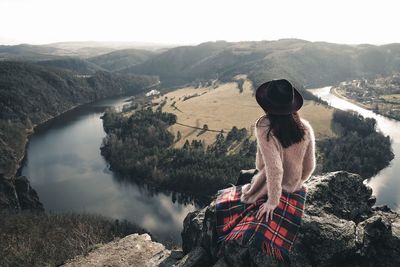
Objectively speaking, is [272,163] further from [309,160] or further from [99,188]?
[99,188]

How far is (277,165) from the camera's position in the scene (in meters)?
10.6

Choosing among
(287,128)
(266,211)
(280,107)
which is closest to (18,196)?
(266,211)

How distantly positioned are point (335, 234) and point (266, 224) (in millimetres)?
2828

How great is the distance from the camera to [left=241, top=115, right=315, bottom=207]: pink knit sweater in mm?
10641

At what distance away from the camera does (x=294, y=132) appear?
11031 millimetres

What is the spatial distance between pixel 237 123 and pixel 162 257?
137 m

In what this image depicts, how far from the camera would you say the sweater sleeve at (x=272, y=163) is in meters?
10.6

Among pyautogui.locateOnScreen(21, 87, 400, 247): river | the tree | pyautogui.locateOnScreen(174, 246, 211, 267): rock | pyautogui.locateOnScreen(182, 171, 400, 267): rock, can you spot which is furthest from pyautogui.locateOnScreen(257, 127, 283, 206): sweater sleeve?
the tree

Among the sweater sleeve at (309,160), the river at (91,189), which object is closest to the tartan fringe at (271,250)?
the sweater sleeve at (309,160)

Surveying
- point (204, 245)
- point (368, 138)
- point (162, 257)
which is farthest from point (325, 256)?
point (368, 138)

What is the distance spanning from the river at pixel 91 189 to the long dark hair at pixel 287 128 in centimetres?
6345

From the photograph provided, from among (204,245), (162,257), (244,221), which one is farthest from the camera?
(162,257)

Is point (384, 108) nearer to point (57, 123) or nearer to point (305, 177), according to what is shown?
point (57, 123)

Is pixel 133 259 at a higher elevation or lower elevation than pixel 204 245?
lower
